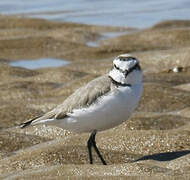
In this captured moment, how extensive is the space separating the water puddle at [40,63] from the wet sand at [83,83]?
0.37 meters

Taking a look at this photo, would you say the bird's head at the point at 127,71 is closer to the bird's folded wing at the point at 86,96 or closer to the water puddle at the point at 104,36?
the bird's folded wing at the point at 86,96

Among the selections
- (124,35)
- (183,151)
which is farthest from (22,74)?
(183,151)

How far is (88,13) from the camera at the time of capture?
2673cm

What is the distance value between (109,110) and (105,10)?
19555 millimetres

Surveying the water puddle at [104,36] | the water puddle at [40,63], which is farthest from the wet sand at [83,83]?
the water puddle at [40,63]

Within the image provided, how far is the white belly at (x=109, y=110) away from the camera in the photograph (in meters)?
7.63

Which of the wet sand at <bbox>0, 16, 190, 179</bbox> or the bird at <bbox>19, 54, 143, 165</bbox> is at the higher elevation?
the bird at <bbox>19, 54, 143, 165</bbox>

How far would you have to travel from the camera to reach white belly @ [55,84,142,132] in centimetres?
763

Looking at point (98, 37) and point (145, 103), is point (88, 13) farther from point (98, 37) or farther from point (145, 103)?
point (145, 103)

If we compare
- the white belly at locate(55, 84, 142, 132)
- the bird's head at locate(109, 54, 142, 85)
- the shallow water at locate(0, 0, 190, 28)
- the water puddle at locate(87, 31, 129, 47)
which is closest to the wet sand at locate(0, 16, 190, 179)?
the water puddle at locate(87, 31, 129, 47)

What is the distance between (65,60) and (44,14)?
360 inches

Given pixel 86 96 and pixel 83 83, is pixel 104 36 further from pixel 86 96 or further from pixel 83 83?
pixel 86 96

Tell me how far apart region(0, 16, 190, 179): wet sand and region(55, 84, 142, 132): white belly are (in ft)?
1.66

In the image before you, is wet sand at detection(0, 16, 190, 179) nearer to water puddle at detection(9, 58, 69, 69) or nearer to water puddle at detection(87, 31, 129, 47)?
water puddle at detection(87, 31, 129, 47)
